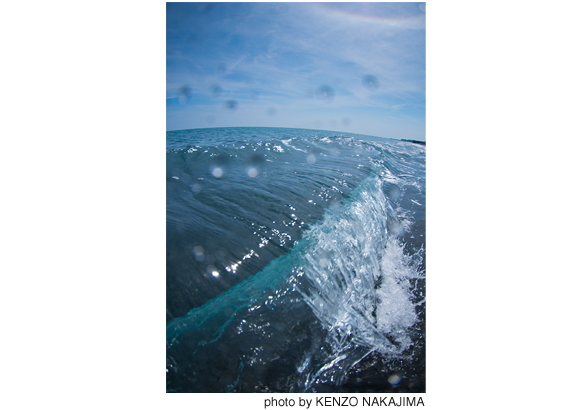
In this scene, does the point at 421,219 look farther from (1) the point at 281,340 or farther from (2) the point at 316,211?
(1) the point at 281,340

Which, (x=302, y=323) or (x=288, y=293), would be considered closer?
(x=302, y=323)

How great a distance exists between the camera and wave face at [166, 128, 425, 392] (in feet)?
5.60

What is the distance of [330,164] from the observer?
18.9 feet

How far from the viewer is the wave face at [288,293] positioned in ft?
5.60

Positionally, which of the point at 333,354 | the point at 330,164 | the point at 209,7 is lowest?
the point at 333,354

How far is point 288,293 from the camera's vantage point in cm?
202

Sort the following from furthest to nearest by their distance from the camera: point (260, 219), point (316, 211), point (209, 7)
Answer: point (316, 211)
point (260, 219)
point (209, 7)

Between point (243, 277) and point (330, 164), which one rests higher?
point (330, 164)

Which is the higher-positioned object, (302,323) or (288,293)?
(288,293)

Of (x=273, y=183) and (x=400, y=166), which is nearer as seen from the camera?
(x=273, y=183)

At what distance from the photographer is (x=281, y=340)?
1780 millimetres

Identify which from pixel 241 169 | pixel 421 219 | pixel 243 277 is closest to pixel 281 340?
pixel 243 277
